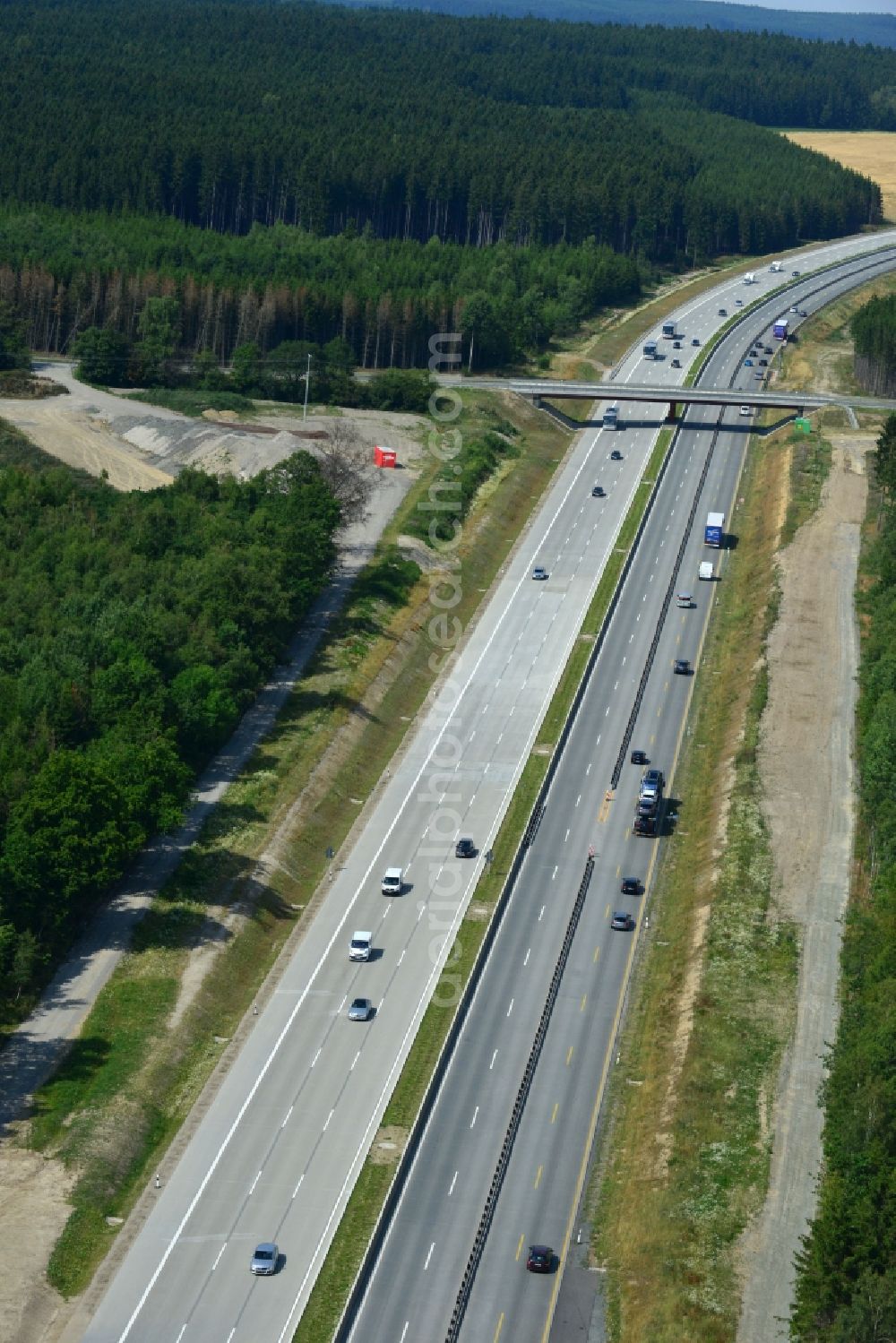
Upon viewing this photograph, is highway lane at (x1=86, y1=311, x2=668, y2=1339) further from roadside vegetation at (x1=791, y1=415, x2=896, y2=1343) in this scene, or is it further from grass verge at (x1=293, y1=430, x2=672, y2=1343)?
roadside vegetation at (x1=791, y1=415, x2=896, y2=1343)

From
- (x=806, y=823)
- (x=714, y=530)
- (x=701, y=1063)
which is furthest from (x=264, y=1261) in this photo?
(x=714, y=530)

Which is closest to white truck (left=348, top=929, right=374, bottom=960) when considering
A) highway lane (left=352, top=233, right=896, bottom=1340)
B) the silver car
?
highway lane (left=352, top=233, right=896, bottom=1340)

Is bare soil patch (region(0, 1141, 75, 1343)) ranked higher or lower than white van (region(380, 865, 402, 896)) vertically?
lower

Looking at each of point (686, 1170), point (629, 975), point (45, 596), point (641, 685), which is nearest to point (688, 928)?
point (629, 975)

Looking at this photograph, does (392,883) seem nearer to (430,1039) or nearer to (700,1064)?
(430,1039)

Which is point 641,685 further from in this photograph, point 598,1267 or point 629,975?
point 598,1267

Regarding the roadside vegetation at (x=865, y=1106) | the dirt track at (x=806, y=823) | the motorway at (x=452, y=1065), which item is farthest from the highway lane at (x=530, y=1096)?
the roadside vegetation at (x=865, y=1106)
